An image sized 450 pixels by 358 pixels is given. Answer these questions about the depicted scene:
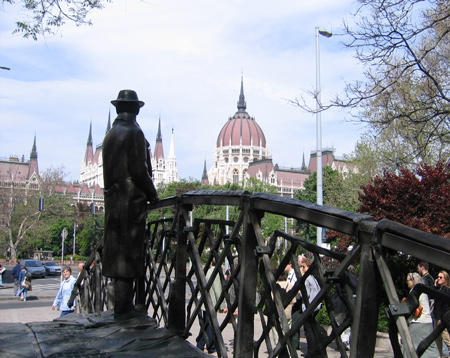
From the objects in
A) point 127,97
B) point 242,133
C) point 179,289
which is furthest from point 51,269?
point 242,133

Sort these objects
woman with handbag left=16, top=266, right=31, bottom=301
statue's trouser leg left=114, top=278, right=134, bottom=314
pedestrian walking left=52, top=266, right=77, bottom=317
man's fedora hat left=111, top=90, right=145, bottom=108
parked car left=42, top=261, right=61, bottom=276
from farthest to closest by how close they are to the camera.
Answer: parked car left=42, top=261, right=61, bottom=276 → woman with handbag left=16, top=266, right=31, bottom=301 → pedestrian walking left=52, top=266, right=77, bottom=317 → man's fedora hat left=111, top=90, right=145, bottom=108 → statue's trouser leg left=114, top=278, right=134, bottom=314

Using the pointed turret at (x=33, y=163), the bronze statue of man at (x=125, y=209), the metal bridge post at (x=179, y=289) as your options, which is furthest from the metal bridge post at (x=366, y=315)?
the pointed turret at (x=33, y=163)

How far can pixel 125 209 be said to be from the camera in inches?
181

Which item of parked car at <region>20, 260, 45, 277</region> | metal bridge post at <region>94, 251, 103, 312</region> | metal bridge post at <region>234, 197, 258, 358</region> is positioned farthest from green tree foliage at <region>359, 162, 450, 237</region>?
parked car at <region>20, 260, 45, 277</region>

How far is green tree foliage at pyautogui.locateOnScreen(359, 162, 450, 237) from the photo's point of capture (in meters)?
13.2

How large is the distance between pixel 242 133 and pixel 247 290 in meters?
187

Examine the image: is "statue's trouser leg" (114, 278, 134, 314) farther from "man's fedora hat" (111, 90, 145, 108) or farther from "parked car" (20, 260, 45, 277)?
"parked car" (20, 260, 45, 277)

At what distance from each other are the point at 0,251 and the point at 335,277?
64.1 m

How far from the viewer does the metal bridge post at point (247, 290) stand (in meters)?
3.21

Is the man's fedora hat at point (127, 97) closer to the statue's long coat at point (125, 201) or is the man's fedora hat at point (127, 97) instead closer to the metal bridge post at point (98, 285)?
the statue's long coat at point (125, 201)

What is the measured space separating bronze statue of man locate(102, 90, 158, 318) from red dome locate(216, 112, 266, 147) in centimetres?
18219

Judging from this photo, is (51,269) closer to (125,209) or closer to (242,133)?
(125,209)

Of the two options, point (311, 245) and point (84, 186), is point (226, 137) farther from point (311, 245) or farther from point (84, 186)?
point (311, 245)

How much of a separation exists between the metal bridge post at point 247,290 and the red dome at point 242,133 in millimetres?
183669
